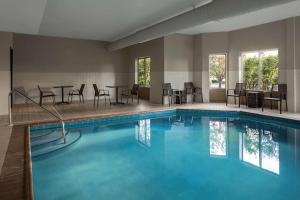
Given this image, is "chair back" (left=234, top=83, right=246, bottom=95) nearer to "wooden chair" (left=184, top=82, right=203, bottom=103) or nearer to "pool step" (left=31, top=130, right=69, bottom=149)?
"wooden chair" (left=184, top=82, right=203, bottom=103)

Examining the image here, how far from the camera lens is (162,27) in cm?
582

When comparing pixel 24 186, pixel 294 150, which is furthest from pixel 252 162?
pixel 24 186

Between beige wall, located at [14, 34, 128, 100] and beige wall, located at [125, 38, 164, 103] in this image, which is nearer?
beige wall, located at [125, 38, 164, 103]

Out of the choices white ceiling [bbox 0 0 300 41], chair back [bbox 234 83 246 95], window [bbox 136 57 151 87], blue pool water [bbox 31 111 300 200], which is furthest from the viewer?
window [bbox 136 57 151 87]

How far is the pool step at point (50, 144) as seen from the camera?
159 inches

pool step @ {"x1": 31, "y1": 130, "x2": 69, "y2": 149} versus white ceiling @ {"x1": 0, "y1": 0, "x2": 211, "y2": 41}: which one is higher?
white ceiling @ {"x1": 0, "y1": 0, "x2": 211, "y2": 41}

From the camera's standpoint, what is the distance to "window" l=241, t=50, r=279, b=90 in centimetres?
725

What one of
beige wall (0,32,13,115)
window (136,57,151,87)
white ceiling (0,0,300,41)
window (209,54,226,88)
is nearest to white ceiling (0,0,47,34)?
white ceiling (0,0,300,41)

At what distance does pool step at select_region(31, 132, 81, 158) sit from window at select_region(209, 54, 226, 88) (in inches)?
220

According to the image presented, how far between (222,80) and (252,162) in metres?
5.43

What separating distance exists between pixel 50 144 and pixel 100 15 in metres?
3.12

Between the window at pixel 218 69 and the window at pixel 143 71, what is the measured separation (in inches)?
99.5

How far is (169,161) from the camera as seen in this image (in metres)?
3.69

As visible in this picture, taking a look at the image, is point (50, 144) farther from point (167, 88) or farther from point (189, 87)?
point (189, 87)
